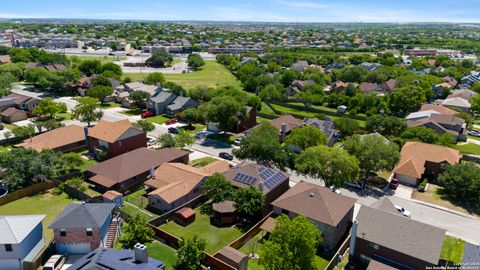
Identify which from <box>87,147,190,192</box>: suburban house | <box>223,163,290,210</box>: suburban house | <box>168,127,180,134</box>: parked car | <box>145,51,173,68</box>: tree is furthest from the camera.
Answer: <box>145,51,173,68</box>: tree

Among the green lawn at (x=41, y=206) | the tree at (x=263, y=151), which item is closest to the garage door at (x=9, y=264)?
the green lawn at (x=41, y=206)

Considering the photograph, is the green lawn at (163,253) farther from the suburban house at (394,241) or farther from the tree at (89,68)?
the tree at (89,68)

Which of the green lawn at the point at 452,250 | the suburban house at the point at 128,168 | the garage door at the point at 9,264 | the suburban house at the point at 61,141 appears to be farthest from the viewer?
the suburban house at the point at 61,141

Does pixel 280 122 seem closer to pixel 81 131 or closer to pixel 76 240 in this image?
pixel 81 131

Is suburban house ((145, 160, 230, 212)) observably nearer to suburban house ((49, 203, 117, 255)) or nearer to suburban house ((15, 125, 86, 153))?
suburban house ((49, 203, 117, 255))

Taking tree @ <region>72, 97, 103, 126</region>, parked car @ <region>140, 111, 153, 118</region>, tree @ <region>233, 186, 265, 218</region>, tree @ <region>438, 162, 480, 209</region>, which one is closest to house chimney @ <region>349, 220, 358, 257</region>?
tree @ <region>233, 186, 265, 218</region>

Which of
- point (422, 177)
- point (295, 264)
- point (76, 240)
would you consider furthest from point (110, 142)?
point (422, 177)
